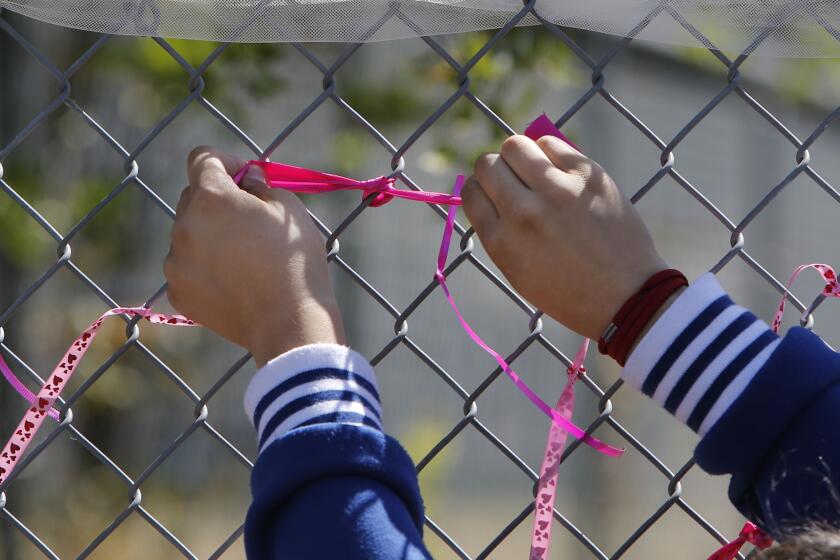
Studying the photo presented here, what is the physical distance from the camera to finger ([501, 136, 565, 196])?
117cm

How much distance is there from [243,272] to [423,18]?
392 mm

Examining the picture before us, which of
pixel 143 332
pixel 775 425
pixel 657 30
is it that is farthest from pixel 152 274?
pixel 775 425

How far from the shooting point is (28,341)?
3.27 meters

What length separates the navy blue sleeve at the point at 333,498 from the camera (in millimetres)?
964

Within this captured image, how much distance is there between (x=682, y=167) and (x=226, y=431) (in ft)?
7.83

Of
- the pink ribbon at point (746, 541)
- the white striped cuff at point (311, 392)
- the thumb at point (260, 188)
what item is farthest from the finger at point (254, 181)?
the pink ribbon at point (746, 541)

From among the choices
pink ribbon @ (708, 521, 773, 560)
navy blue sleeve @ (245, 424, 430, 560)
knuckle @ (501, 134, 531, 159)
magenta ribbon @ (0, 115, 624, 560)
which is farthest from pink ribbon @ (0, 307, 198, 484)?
pink ribbon @ (708, 521, 773, 560)

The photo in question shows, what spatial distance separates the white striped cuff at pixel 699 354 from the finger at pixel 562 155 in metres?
0.21

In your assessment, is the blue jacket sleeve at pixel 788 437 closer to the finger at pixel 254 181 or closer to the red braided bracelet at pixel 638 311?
the red braided bracelet at pixel 638 311

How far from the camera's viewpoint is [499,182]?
3.86 feet

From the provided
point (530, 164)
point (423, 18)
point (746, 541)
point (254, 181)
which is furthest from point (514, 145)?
point (746, 541)

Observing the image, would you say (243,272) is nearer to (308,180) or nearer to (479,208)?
(308,180)

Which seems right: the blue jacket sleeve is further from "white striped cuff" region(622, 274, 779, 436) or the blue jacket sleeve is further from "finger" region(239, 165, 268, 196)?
"finger" region(239, 165, 268, 196)

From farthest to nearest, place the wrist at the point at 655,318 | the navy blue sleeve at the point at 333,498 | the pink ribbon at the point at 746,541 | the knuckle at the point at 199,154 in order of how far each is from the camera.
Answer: the pink ribbon at the point at 746,541
the knuckle at the point at 199,154
the wrist at the point at 655,318
the navy blue sleeve at the point at 333,498
